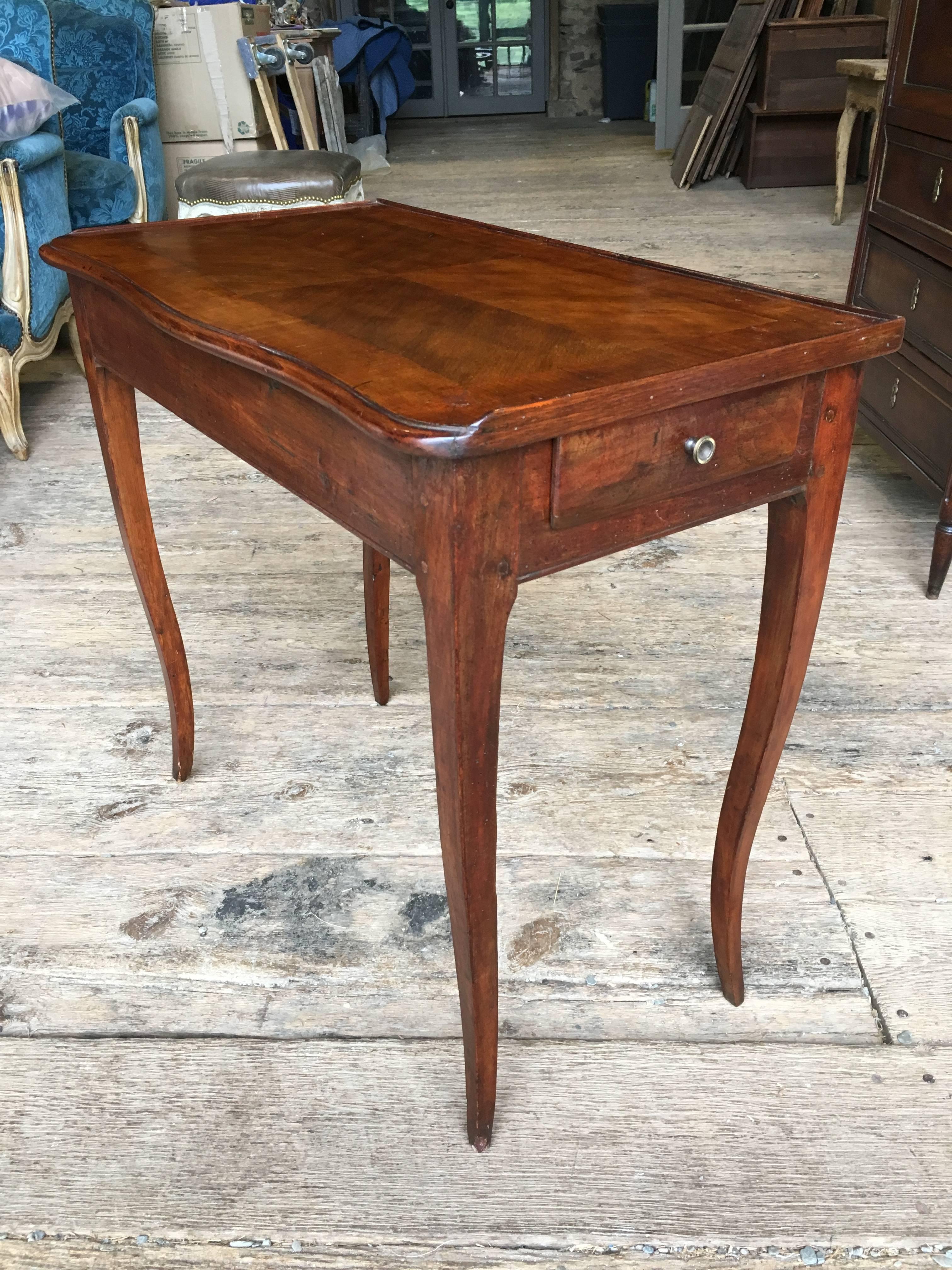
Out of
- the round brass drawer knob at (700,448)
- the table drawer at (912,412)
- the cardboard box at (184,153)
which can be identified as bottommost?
the table drawer at (912,412)

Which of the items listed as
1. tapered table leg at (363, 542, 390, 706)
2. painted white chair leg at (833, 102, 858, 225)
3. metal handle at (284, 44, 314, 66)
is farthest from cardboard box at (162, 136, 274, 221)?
tapered table leg at (363, 542, 390, 706)

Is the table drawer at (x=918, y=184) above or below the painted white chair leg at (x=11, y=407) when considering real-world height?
above

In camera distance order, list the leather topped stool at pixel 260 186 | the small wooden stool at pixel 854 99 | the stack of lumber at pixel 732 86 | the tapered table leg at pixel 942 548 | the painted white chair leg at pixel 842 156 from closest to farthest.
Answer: the tapered table leg at pixel 942 548 < the leather topped stool at pixel 260 186 < the small wooden stool at pixel 854 99 < the painted white chair leg at pixel 842 156 < the stack of lumber at pixel 732 86

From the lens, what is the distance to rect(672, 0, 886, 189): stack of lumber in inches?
213

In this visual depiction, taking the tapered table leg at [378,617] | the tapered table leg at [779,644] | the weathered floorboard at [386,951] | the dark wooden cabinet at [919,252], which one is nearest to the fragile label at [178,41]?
the dark wooden cabinet at [919,252]

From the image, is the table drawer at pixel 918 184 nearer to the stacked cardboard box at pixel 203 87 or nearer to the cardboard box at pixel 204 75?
the stacked cardboard box at pixel 203 87

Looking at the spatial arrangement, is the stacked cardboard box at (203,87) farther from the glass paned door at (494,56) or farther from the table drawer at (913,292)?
the glass paned door at (494,56)

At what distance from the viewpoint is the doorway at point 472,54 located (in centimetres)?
896

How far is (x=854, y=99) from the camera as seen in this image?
4535 millimetres

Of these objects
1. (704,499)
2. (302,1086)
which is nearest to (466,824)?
(704,499)

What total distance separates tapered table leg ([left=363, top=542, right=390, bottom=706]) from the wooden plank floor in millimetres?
56

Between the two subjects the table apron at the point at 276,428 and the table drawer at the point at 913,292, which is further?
the table drawer at the point at 913,292

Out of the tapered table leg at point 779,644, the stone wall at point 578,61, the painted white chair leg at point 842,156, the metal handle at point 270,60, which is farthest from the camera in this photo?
the stone wall at point 578,61

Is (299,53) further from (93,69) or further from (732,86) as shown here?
(732,86)
